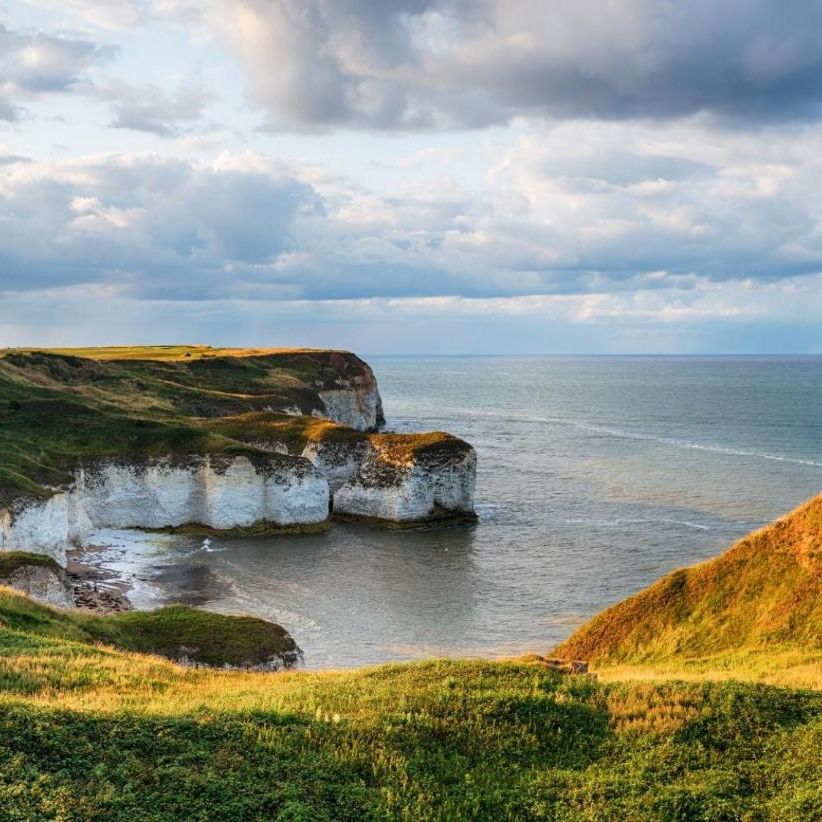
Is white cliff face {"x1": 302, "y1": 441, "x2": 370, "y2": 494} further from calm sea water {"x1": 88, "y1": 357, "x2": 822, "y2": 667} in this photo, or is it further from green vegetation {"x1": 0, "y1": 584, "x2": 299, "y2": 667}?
green vegetation {"x1": 0, "y1": 584, "x2": 299, "y2": 667}

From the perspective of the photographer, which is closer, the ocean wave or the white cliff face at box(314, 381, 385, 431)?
the ocean wave

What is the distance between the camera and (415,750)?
11891 millimetres

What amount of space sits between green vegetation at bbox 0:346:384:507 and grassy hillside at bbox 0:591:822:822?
1273 inches

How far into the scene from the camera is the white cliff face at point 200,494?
5597 centimetres

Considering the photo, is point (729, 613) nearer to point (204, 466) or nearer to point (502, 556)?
point (502, 556)

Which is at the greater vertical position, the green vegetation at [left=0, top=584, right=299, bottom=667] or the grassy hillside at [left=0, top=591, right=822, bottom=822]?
the grassy hillside at [left=0, top=591, right=822, bottom=822]

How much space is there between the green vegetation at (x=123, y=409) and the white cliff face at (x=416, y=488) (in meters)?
6.60

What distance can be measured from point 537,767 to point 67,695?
29.0 ft

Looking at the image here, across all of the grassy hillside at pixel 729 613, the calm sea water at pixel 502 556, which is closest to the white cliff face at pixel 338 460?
the calm sea water at pixel 502 556

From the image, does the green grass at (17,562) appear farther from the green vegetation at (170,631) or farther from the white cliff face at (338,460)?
the white cliff face at (338,460)

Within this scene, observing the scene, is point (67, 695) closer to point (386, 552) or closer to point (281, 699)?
point (281, 699)

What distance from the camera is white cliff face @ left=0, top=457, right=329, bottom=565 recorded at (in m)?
56.0

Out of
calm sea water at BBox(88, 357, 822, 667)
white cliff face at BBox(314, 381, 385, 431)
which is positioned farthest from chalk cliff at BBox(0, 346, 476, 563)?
white cliff face at BBox(314, 381, 385, 431)

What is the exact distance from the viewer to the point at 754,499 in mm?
66312
